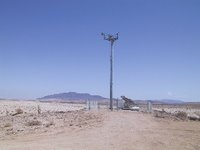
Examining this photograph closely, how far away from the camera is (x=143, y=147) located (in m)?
18.8

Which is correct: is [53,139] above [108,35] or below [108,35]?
below

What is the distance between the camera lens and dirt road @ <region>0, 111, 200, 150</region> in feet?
61.4

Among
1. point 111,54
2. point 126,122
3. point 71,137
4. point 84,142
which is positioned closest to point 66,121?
point 126,122

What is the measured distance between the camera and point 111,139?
20672mm

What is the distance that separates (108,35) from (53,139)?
2220 centimetres

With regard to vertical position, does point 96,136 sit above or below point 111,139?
above

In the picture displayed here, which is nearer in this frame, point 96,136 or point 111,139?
point 111,139

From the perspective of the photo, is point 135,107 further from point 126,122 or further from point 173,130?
point 173,130

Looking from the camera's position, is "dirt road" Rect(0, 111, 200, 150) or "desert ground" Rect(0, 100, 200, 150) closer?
"dirt road" Rect(0, 111, 200, 150)

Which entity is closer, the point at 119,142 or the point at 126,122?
the point at 119,142

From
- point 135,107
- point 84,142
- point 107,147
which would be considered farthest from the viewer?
point 135,107

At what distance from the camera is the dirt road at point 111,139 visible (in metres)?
18.7

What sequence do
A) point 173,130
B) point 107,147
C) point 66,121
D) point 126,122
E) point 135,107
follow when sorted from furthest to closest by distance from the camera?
point 135,107
point 66,121
point 126,122
point 173,130
point 107,147

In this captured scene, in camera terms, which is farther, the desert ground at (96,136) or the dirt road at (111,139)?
the desert ground at (96,136)
